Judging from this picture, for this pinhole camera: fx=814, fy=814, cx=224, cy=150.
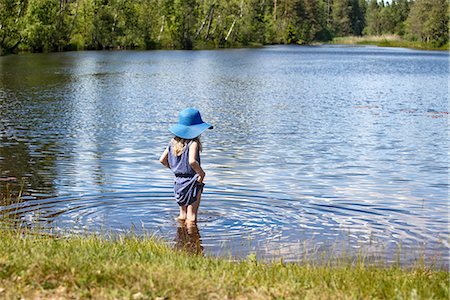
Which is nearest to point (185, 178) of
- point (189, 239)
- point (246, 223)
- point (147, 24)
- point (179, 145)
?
point (179, 145)

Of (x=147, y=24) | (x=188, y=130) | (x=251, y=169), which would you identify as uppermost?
(x=147, y=24)

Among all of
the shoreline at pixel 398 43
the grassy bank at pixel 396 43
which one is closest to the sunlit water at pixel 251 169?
the shoreline at pixel 398 43

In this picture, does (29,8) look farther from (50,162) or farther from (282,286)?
(282,286)

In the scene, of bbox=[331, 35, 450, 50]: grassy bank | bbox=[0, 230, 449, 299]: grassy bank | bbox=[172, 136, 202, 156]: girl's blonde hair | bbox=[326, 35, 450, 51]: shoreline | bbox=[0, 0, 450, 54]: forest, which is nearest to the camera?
bbox=[0, 230, 449, 299]: grassy bank

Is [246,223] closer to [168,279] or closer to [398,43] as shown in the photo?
[168,279]

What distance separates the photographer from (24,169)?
17.3m

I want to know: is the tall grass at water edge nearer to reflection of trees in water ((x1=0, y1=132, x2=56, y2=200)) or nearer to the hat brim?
the hat brim

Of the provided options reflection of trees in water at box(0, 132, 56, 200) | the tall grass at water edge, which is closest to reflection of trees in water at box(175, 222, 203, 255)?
the tall grass at water edge

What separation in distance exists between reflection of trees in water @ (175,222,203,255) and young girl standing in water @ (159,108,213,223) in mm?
345

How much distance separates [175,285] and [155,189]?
28.0 feet

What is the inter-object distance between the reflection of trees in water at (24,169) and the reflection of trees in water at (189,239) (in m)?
3.49

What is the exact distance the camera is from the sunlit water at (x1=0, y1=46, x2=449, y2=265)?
37.9 feet

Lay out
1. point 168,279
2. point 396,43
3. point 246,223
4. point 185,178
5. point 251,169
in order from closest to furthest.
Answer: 1. point 168,279
2. point 185,178
3. point 246,223
4. point 251,169
5. point 396,43

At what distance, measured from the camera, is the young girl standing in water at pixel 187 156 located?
10.6 m
